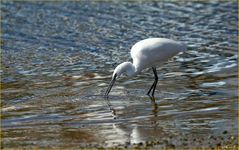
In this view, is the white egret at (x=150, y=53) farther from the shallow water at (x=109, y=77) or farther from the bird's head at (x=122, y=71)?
the shallow water at (x=109, y=77)

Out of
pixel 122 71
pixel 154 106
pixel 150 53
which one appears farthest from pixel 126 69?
pixel 154 106

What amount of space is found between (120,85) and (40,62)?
9.76ft

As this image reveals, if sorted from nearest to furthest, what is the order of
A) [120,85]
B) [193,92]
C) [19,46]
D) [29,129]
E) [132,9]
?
[29,129]
[193,92]
[120,85]
[19,46]
[132,9]

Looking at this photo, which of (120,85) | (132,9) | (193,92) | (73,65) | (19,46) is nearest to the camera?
(193,92)

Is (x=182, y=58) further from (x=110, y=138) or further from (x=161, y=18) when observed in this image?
(x=110, y=138)

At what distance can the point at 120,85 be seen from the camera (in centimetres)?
1305

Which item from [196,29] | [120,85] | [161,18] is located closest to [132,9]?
[161,18]

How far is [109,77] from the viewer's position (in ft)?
45.1

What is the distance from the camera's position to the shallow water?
369 inches

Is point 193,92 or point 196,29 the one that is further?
point 196,29

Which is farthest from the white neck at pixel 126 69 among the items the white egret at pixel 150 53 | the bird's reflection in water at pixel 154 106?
the bird's reflection in water at pixel 154 106

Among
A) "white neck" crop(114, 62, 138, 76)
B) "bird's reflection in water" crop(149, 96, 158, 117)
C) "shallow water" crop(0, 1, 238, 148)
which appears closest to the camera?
"shallow water" crop(0, 1, 238, 148)

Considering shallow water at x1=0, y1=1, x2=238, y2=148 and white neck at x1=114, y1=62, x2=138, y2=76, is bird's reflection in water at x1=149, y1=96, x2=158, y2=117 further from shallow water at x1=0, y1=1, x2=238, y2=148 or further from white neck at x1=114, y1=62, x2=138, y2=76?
white neck at x1=114, y1=62, x2=138, y2=76

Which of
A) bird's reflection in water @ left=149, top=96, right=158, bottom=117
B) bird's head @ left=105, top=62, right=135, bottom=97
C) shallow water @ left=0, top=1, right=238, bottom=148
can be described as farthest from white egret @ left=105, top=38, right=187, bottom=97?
bird's reflection in water @ left=149, top=96, right=158, bottom=117
